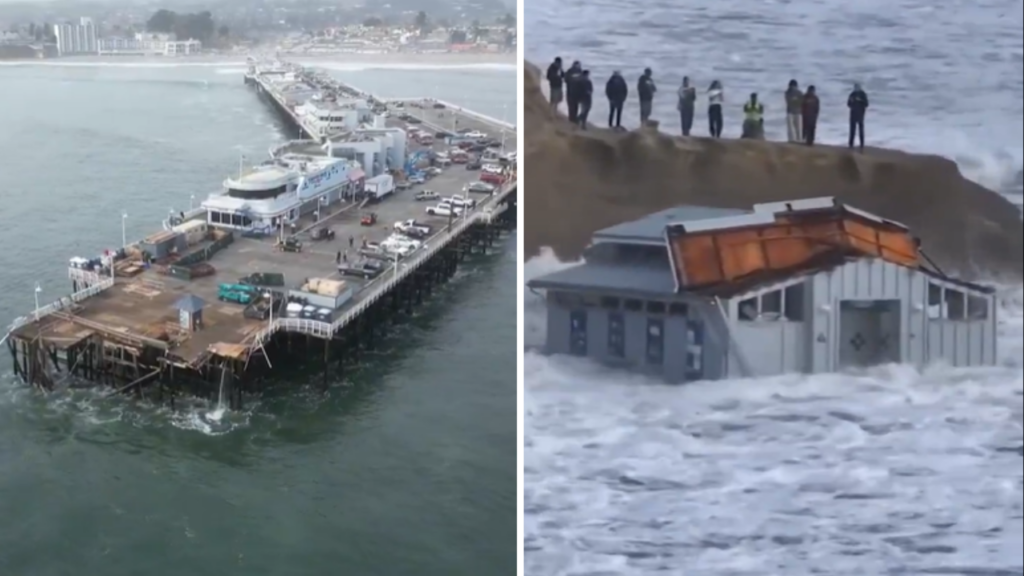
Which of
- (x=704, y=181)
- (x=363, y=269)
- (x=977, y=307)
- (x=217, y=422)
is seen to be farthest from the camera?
(x=363, y=269)

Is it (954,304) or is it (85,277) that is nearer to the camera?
(954,304)

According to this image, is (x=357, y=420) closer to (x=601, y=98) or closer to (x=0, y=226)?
(x=0, y=226)

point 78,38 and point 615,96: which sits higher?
point 78,38

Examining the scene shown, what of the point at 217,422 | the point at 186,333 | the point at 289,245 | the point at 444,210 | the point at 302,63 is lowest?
the point at 217,422

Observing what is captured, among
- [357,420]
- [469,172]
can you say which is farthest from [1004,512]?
[469,172]

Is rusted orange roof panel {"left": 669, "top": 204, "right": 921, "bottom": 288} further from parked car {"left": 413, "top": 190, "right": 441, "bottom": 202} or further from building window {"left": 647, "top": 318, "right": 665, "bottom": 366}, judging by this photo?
parked car {"left": 413, "top": 190, "right": 441, "bottom": 202}

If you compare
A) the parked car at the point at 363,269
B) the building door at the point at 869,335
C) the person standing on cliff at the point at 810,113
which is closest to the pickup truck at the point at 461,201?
the parked car at the point at 363,269

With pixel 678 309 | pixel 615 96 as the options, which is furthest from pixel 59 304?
pixel 678 309

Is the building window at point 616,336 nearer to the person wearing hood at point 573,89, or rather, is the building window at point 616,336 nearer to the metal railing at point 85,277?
the person wearing hood at point 573,89

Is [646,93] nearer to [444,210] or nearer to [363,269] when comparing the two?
[363,269]
